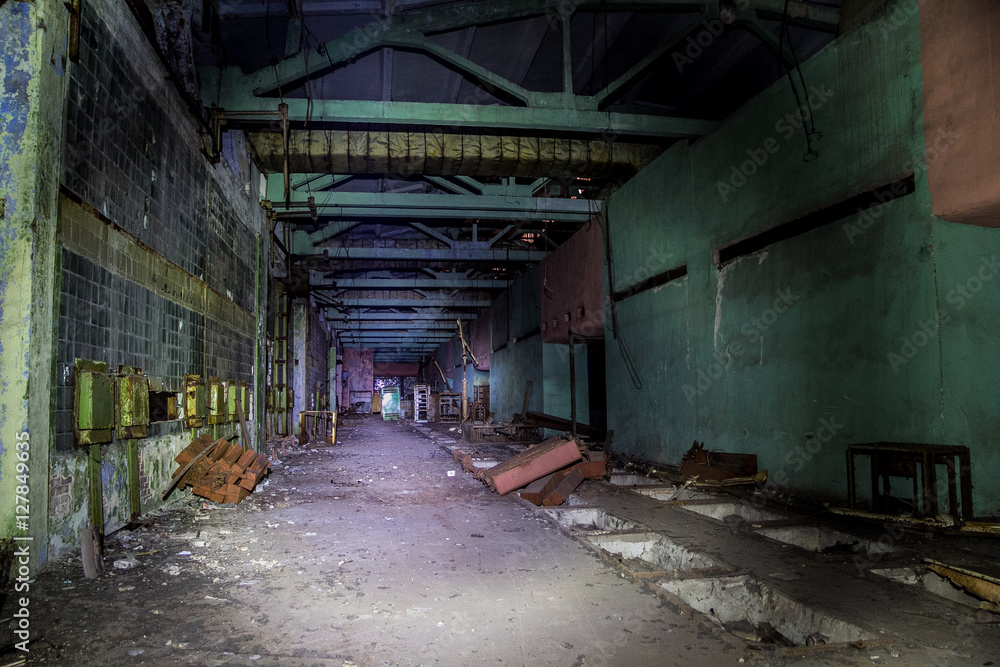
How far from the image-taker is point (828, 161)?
19.7 feet

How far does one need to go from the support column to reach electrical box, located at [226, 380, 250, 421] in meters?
5.01

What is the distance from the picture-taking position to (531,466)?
782 centimetres

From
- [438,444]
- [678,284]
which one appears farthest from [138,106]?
[438,444]

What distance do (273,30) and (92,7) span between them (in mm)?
3561

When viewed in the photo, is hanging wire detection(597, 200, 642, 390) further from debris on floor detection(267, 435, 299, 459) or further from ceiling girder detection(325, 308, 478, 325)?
ceiling girder detection(325, 308, 478, 325)

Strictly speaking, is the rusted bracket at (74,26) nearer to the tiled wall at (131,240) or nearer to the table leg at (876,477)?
the tiled wall at (131,240)

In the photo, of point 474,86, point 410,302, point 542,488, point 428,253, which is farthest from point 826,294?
point 410,302

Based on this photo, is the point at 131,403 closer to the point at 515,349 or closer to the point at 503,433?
the point at 503,433

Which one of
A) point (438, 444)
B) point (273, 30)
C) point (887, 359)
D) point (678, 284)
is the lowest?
point (438, 444)

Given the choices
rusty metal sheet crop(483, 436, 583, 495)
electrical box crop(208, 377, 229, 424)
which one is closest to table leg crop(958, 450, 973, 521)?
rusty metal sheet crop(483, 436, 583, 495)

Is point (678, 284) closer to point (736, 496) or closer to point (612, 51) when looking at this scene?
point (736, 496)

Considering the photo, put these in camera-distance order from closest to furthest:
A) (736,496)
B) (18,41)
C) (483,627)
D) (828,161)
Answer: (483,627), (18,41), (828,161), (736,496)

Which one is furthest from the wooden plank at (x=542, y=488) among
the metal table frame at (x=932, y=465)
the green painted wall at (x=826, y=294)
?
the metal table frame at (x=932, y=465)

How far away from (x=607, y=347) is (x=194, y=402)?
23.3 ft
